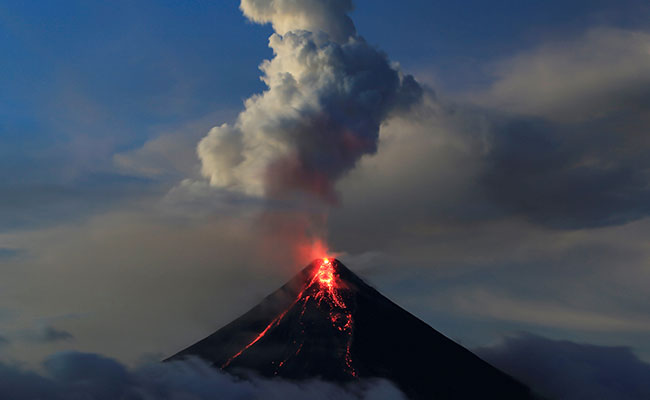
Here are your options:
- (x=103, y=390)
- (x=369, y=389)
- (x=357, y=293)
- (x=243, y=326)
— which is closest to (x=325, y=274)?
(x=357, y=293)

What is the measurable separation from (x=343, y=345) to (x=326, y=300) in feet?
36.5

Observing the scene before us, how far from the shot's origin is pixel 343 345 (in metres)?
133

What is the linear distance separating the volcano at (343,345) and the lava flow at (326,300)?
160 mm

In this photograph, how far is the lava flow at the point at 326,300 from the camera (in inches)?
5394

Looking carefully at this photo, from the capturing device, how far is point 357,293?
144750mm

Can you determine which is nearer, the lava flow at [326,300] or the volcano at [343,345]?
the volcano at [343,345]

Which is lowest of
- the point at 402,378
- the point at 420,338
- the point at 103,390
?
the point at 103,390

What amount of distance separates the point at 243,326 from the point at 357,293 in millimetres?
20944

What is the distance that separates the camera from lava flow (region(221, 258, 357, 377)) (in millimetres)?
137000

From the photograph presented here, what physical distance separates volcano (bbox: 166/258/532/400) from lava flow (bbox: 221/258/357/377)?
160mm

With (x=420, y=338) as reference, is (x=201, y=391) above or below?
below

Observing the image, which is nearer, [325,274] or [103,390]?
[103,390]

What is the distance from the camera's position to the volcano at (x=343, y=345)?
426ft

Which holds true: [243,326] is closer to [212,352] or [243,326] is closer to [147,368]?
[212,352]
